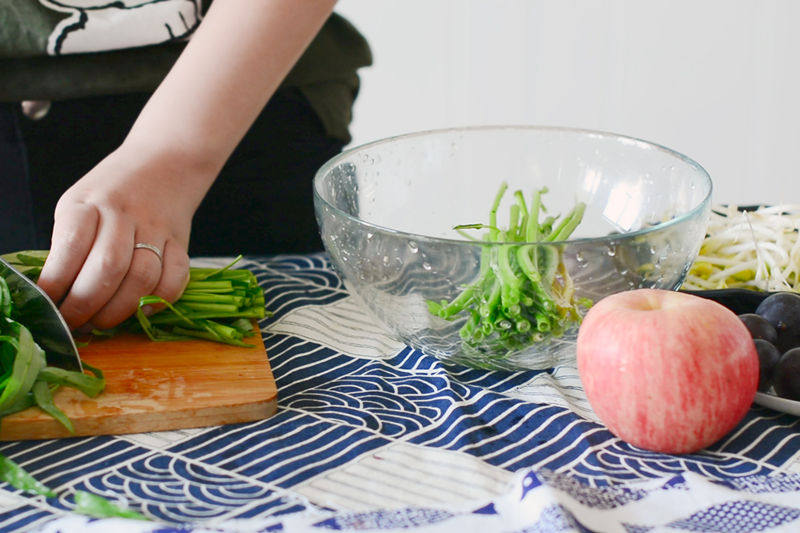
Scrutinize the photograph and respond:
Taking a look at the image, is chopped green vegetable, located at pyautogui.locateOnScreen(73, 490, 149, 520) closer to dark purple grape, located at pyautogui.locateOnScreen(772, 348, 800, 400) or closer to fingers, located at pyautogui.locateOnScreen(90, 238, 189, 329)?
fingers, located at pyautogui.locateOnScreen(90, 238, 189, 329)

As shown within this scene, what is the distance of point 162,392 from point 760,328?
62 cm

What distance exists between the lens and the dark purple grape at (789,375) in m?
0.87

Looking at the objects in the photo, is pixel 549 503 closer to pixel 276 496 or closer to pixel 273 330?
pixel 276 496

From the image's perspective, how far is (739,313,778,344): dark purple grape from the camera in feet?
3.02

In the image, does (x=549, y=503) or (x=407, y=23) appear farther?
(x=407, y=23)

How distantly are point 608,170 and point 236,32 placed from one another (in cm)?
52

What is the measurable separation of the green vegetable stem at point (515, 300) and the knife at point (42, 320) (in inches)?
15.1

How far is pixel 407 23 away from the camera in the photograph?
→ 324 centimetres

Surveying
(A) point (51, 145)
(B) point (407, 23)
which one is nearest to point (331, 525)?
(A) point (51, 145)

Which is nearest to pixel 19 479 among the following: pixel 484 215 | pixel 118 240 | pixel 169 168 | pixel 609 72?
pixel 118 240

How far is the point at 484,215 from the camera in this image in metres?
1.25

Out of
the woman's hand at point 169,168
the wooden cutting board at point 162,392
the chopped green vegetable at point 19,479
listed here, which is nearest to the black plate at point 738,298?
the wooden cutting board at point 162,392

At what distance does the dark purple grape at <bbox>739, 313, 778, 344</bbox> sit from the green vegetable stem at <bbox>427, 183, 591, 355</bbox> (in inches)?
6.7

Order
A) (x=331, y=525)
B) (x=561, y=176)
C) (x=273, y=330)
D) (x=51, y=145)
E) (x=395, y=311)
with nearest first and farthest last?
(x=331, y=525)
(x=395, y=311)
(x=273, y=330)
(x=561, y=176)
(x=51, y=145)
